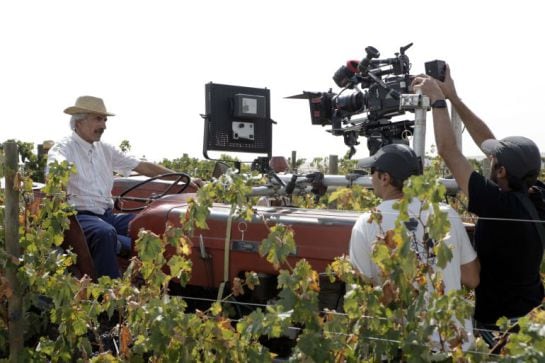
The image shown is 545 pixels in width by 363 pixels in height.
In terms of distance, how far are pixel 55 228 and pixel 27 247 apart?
16 cm

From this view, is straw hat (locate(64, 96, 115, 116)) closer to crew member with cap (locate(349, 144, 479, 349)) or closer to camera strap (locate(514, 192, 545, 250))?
crew member with cap (locate(349, 144, 479, 349))

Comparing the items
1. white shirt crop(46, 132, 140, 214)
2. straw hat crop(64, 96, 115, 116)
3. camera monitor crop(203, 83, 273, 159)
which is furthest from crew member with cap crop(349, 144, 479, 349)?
straw hat crop(64, 96, 115, 116)

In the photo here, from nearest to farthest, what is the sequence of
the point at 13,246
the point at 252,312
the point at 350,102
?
1. the point at 252,312
2. the point at 13,246
3. the point at 350,102

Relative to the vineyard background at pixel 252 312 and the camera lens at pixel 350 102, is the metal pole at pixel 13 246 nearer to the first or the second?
the vineyard background at pixel 252 312

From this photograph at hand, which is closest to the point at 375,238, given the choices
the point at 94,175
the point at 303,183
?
the point at 303,183

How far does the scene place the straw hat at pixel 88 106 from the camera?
490cm

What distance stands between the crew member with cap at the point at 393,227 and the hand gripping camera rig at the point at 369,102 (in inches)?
25.3

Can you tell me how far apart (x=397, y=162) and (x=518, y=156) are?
1.67 feet

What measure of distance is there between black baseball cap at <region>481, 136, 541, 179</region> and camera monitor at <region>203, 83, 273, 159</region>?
69.1 inches

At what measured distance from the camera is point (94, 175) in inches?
189

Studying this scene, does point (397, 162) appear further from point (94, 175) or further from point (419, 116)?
point (94, 175)

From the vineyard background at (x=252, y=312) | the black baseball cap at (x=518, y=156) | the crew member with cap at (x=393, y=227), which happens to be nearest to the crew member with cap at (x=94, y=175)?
the vineyard background at (x=252, y=312)

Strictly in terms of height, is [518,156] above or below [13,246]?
above

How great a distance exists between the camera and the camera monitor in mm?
4438
